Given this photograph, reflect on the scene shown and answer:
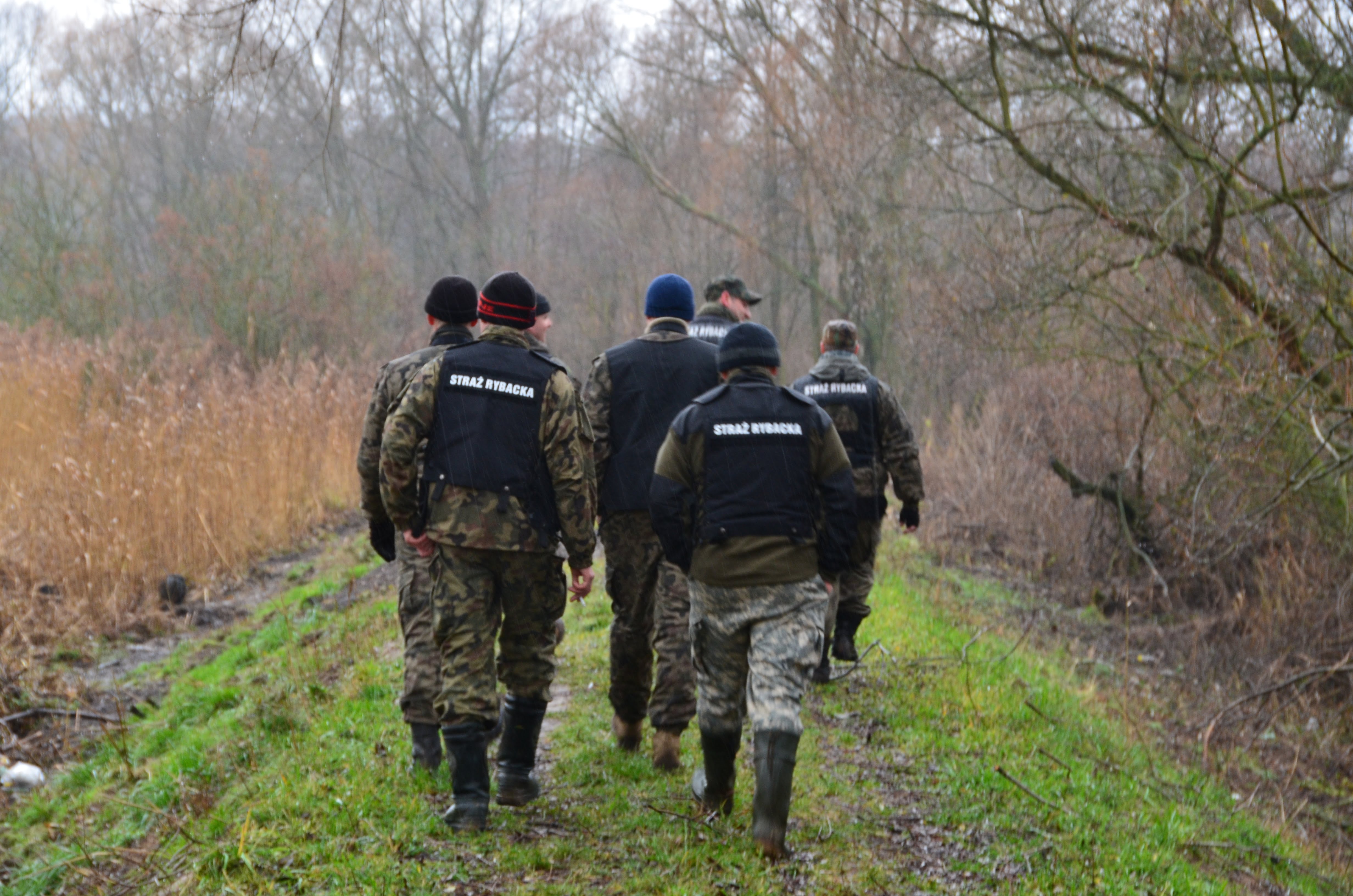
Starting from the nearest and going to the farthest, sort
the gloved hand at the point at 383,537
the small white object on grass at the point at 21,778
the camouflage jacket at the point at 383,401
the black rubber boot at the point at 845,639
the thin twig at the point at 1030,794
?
the camouflage jacket at the point at 383,401 → the gloved hand at the point at 383,537 → the thin twig at the point at 1030,794 → the small white object on grass at the point at 21,778 → the black rubber boot at the point at 845,639

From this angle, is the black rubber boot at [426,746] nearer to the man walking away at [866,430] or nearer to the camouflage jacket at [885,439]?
the man walking away at [866,430]

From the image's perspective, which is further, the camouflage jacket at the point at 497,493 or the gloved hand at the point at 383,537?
the gloved hand at the point at 383,537

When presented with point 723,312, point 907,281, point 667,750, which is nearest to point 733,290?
point 723,312

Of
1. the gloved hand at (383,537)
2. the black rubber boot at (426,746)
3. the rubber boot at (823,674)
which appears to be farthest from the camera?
the rubber boot at (823,674)

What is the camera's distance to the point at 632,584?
5121 mm

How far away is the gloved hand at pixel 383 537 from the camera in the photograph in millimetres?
4891

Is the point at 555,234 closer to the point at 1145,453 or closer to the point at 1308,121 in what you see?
the point at 1145,453

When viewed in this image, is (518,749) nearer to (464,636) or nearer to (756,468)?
(464,636)

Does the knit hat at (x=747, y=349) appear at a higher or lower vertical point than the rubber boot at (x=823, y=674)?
higher

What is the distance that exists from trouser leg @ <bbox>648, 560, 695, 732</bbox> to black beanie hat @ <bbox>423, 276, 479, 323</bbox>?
1455 mm

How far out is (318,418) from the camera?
585 inches

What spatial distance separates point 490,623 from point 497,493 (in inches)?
20.6

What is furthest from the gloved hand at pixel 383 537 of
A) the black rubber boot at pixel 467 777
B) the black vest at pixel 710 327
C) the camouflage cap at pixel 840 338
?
the camouflage cap at pixel 840 338

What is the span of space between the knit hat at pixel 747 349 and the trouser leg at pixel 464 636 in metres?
1.20
